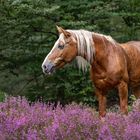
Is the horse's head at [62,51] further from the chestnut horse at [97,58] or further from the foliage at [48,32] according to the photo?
the foliage at [48,32]

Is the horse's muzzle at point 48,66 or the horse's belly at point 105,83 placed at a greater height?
the horse's muzzle at point 48,66

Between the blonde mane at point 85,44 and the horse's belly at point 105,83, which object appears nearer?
the blonde mane at point 85,44

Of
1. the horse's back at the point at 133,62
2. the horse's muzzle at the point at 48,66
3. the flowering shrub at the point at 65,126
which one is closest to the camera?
the flowering shrub at the point at 65,126

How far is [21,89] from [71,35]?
7.05 m

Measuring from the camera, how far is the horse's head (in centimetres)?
717

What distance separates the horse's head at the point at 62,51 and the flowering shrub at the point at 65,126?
1.47 m

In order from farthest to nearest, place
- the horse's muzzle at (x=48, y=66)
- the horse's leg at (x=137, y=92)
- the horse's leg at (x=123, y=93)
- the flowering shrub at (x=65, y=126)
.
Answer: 1. the horse's leg at (x=137, y=92)
2. the horse's leg at (x=123, y=93)
3. the horse's muzzle at (x=48, y=66)
4. the flowering shrub at (x=65, y=126)

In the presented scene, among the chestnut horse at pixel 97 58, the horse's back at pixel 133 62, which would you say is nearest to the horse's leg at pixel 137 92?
the horse's back at pixel 133 62

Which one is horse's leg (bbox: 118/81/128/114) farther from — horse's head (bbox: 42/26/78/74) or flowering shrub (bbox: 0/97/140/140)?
flowering shrub (bbox: 0/97/140/140)

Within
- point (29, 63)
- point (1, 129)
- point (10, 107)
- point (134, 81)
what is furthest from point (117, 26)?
point (1, 129)

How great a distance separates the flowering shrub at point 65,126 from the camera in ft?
15.7

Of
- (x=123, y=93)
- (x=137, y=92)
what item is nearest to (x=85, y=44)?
(x=123, y=93)

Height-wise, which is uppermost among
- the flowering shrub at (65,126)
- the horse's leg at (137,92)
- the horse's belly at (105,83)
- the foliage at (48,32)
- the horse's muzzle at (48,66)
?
the flowering shrub at (65,126)

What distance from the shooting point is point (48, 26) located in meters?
12.6
